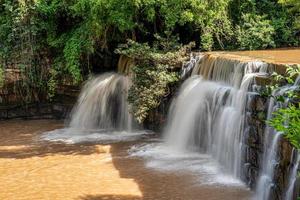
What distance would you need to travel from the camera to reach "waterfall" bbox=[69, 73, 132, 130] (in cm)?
1400

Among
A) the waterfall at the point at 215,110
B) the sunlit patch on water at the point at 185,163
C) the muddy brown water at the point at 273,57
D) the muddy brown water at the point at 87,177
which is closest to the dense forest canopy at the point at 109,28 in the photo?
the muddy brown water at the point at 273,57

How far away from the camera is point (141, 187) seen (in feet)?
29.1

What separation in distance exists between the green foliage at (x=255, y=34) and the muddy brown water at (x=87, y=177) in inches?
199

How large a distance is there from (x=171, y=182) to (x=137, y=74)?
4064 millimetres

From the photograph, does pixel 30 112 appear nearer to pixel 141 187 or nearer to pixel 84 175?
pixel 84 175

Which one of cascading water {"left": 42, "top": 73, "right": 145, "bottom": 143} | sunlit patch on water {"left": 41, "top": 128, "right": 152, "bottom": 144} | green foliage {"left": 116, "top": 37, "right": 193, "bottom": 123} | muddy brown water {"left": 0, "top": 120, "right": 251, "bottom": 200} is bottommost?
muddy brown water {"left": 0, "top": 120, "right": 251, "bottom": 200}

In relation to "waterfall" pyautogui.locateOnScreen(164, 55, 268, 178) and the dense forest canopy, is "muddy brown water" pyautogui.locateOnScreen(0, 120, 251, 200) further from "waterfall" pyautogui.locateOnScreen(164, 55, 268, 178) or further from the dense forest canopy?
the dense forest canopy

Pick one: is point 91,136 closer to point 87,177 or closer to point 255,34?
point 87,177

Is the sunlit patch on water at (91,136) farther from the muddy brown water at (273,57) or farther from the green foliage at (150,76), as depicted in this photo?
the muddy brown water at (273,57)

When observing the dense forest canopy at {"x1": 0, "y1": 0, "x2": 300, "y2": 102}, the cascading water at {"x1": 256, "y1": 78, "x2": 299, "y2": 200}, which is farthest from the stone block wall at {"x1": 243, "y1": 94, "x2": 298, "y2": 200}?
the dense forest canopy at {"x1": 0, "y1": 0, "x2": 300, "y2": 102}

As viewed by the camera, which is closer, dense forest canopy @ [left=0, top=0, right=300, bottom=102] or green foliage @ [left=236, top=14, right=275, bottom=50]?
dense forest canopy @ [left=0, top=0, right=300, bottom=102]

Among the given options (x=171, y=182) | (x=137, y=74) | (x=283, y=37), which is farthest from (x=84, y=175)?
(x=283, y=37)

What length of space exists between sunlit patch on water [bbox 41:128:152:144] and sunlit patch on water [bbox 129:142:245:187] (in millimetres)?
1032

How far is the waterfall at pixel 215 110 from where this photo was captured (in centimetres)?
943
